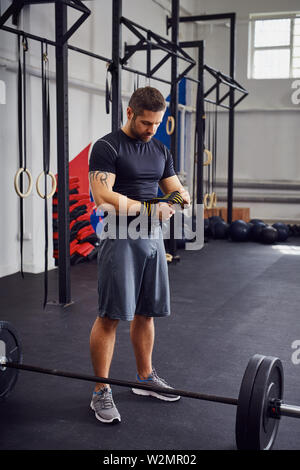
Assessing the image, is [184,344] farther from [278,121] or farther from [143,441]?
[278,121]

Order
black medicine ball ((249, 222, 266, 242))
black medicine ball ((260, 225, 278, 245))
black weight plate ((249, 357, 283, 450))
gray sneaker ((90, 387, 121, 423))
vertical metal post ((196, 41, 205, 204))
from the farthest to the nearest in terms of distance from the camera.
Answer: black medicine ball ((249, 222, 266, 242))
black medicine ball ((260, 225, 278, 245))
vertical metal post ((196, 41, 205, 204))
gray sneaker ((90, 387, 121, 423))
black weight plate ((249, 357, 283, 450))

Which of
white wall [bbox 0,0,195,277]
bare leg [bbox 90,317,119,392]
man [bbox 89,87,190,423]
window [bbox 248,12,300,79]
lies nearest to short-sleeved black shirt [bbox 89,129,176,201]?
man [bbox 89,87,190,423]

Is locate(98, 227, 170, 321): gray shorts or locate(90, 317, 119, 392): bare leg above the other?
locate(98, 227, 170, 321): gray shorts

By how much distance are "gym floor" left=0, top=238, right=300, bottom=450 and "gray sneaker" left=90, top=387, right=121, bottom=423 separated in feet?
0.09

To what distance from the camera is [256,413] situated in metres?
1.76

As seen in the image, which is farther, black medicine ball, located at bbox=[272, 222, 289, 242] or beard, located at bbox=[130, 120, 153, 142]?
black medicine ball, located at bbox=[272, 222, 289, 242]

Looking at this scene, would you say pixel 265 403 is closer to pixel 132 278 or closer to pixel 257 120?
pixel 132 278

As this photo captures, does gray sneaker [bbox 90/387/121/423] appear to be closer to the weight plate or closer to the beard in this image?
the weight plate

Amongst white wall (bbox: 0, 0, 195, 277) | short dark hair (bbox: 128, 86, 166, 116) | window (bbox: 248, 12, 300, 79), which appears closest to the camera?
short dark hair (bbox: 128, 86, 166, 116)

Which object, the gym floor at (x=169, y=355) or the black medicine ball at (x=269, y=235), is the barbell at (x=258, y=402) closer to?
the gym floor at (x=169, y=355)

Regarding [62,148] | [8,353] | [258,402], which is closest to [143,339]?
[8,353]

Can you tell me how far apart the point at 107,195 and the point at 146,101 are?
1.24 feet

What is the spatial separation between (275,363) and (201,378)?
806mm

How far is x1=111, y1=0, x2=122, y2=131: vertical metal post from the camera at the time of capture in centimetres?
410
